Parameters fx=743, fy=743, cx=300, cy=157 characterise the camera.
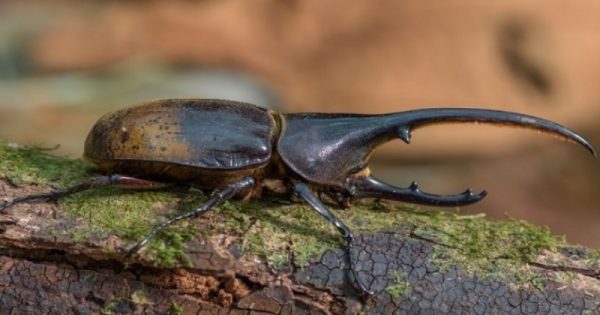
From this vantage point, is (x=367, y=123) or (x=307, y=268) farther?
(x=367, y=123)

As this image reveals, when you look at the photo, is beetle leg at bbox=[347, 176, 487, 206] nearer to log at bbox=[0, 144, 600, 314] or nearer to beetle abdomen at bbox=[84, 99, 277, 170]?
log at bbox=[0, 144, 600, 314]

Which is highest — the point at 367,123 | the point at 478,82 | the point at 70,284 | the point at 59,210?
the point at 478,82

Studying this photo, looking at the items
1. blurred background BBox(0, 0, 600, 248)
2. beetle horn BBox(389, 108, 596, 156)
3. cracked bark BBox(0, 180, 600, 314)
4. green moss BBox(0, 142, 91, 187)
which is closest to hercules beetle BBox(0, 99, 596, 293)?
beetle horn BBox(389, 108, 596, 156)

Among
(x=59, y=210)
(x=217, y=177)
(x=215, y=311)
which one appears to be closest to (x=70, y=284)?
(x=59, y=210)

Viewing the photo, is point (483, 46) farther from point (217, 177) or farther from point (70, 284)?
point (70, 284)

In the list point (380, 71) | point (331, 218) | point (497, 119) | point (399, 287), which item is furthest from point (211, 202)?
point (380, 71)

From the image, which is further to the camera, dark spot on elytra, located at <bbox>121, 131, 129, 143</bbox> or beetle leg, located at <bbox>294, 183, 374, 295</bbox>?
dark spot on elytra, located at <bbox>121, 131, 129, 143</bbox>

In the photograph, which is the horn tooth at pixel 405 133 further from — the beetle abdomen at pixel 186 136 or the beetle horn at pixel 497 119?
the beetle abdomen at pixel 186 136
